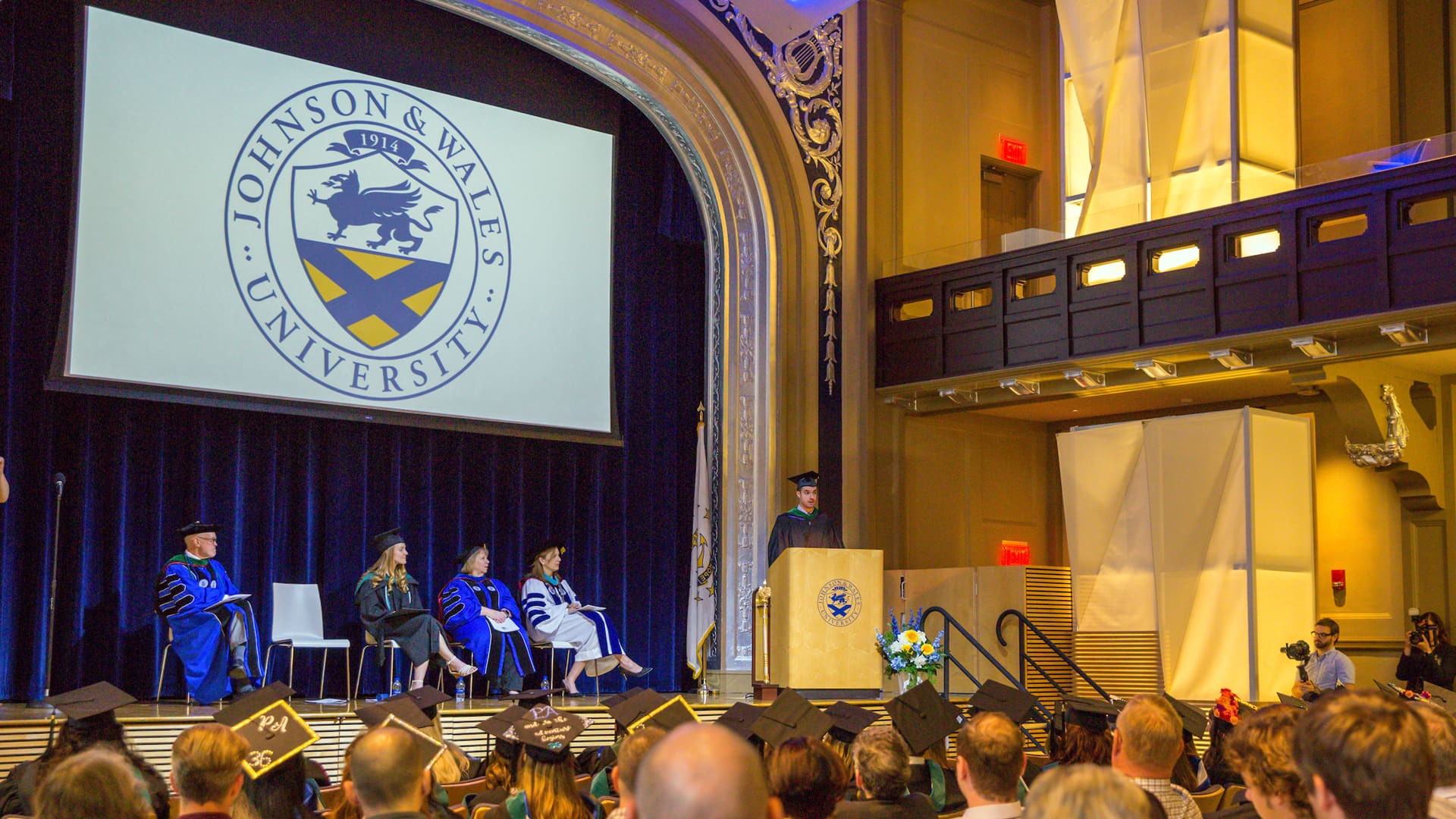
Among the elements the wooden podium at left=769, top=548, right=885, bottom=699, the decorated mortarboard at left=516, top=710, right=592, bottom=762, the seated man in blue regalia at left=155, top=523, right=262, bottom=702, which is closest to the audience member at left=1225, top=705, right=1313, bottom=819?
the decorated mortarboard at left=516, top=710, right=592, bottom=762

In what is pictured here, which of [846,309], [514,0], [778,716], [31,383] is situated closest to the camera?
[778,716]

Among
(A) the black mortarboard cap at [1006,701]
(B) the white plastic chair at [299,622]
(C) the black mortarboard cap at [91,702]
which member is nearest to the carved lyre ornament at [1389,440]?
(A) the black mortarboard cap at [1006,701]

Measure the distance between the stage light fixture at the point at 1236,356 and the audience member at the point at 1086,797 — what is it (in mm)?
8079

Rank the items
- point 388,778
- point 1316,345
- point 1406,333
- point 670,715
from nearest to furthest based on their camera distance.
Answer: point 388,778 → point 670,715 → point 1406,333 → point 1316,345

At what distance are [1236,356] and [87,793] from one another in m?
8.35

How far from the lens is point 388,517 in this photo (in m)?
10.3

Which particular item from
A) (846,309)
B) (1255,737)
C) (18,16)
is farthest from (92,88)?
(1255,737)

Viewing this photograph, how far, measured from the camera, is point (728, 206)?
36.8 feet

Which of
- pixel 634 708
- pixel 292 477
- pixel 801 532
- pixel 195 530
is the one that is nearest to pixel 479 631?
pixel 292 477

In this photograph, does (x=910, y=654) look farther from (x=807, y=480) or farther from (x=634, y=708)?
(x=634, y=708)

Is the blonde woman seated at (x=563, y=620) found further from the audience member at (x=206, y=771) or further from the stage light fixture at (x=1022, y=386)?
the audience member at (x=206, y=771)

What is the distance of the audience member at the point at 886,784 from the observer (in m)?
3.02

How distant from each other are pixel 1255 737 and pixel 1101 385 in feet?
25.5

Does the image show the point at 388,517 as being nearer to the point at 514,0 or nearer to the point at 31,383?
the point at 31,383
